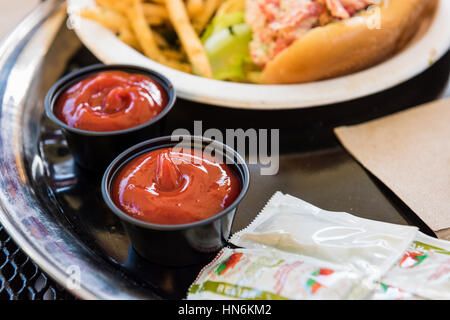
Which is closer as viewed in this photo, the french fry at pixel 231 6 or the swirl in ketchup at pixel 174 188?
the swirl in ketchup at pixel 174 188

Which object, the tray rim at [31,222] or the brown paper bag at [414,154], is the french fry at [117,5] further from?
the brown paper bag at [414,154]

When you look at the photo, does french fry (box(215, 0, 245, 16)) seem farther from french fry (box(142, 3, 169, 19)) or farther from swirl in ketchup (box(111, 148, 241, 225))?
swirl in ketchup (box(111, 148, 241, 225))

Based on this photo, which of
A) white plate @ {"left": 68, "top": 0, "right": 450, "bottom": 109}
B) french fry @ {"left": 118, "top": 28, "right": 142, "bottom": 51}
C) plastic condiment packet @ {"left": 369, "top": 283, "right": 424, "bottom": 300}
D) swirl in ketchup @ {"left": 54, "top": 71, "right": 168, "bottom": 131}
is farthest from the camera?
french fry @ {"left": 118, "top": 28, "right": 142, "bottom": 51}

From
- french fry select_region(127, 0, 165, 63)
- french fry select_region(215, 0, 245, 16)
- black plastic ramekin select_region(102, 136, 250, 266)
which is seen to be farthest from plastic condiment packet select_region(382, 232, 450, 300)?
french fry select_region(215, 0, 245, 16)

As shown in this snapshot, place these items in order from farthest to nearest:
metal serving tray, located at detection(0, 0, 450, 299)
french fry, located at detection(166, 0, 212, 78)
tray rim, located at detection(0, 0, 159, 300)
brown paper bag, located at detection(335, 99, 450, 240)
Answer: french fry, located at detection(166, 0, 212, 78)
brown paper bag, located at detection(335, 99, 450, 240)
metal serving tray, located at detection(0, 0, 450, 299)
tray rim, located at detection(0, 0, 159, 300)

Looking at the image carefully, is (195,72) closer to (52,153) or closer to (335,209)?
(52,153)

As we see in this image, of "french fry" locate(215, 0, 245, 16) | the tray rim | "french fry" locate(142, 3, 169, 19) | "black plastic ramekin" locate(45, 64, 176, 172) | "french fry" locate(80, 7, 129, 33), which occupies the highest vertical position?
"french fry" locate(215, 0, 245, 16)

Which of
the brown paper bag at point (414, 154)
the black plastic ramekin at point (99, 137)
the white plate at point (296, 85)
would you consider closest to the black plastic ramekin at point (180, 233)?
the black plastic ramekin at point (99, 137)
